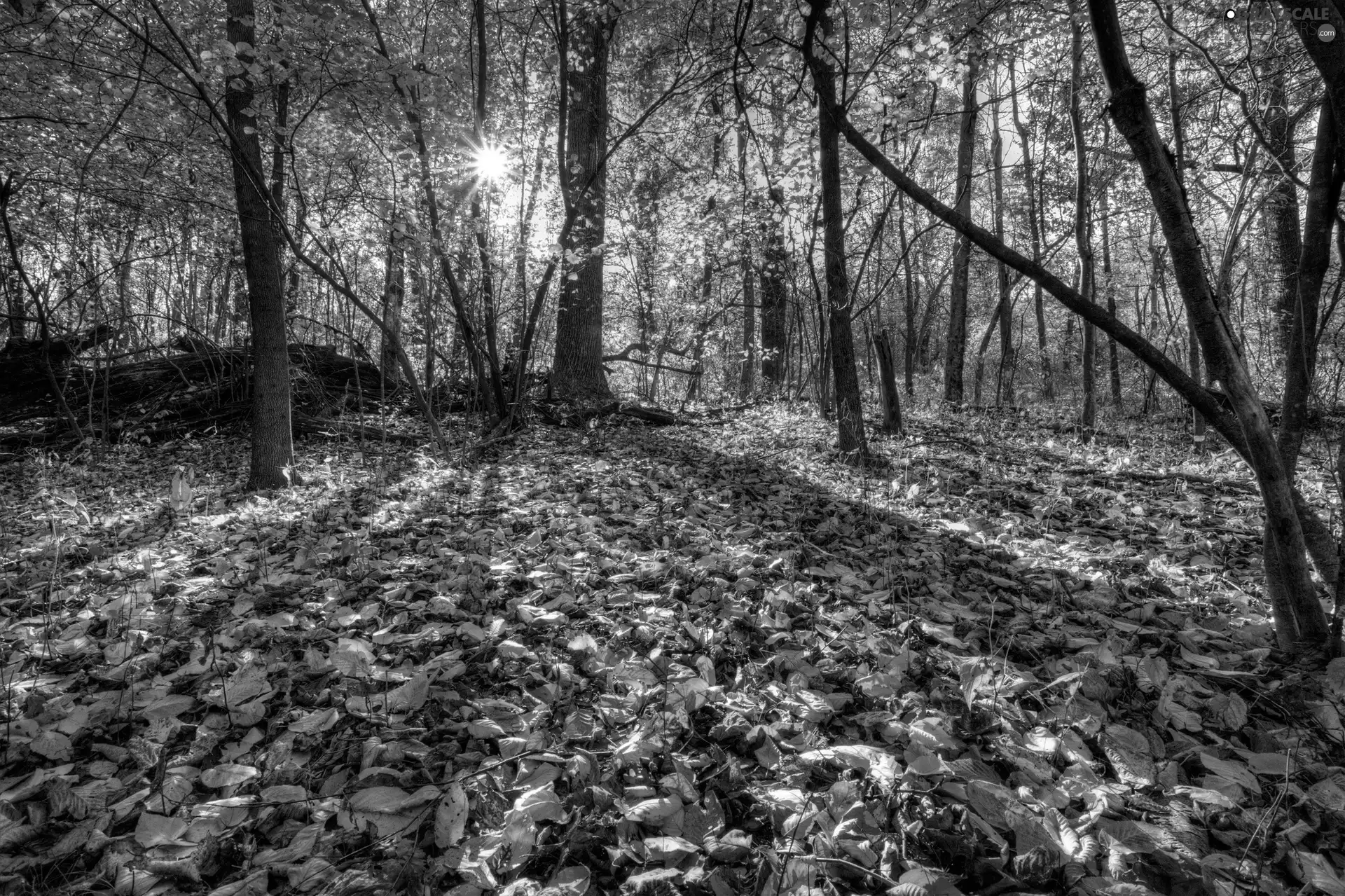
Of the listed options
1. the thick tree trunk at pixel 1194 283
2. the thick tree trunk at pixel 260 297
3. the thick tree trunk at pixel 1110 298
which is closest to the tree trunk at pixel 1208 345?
the thick tree trunk at pixel 1194 283

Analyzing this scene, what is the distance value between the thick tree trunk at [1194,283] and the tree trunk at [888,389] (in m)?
4.60

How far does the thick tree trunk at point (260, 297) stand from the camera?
3.80 meters

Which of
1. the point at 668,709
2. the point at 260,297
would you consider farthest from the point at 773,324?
the point at 668,709

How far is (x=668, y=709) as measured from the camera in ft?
5.13

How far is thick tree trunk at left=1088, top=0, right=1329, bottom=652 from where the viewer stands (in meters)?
1.41

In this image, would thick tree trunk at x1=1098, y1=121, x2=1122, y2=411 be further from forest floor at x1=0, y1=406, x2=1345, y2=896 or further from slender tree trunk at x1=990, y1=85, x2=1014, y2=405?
forest floor at x1=0, y1=406, x2=1345, y2=896

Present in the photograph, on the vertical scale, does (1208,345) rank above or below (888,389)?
below

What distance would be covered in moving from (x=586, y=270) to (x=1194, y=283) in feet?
22.1

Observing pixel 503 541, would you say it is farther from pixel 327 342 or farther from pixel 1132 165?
pixel 1132 165

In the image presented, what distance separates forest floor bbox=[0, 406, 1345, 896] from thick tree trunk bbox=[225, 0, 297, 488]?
3.25 feet

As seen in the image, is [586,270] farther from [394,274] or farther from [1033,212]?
[1033,212]

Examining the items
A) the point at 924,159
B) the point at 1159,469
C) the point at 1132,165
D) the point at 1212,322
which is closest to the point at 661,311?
the point at 924,159

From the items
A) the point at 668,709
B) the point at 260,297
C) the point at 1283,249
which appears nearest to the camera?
the point at 668,709

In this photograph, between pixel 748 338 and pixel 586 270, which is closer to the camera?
pixel 586 270
